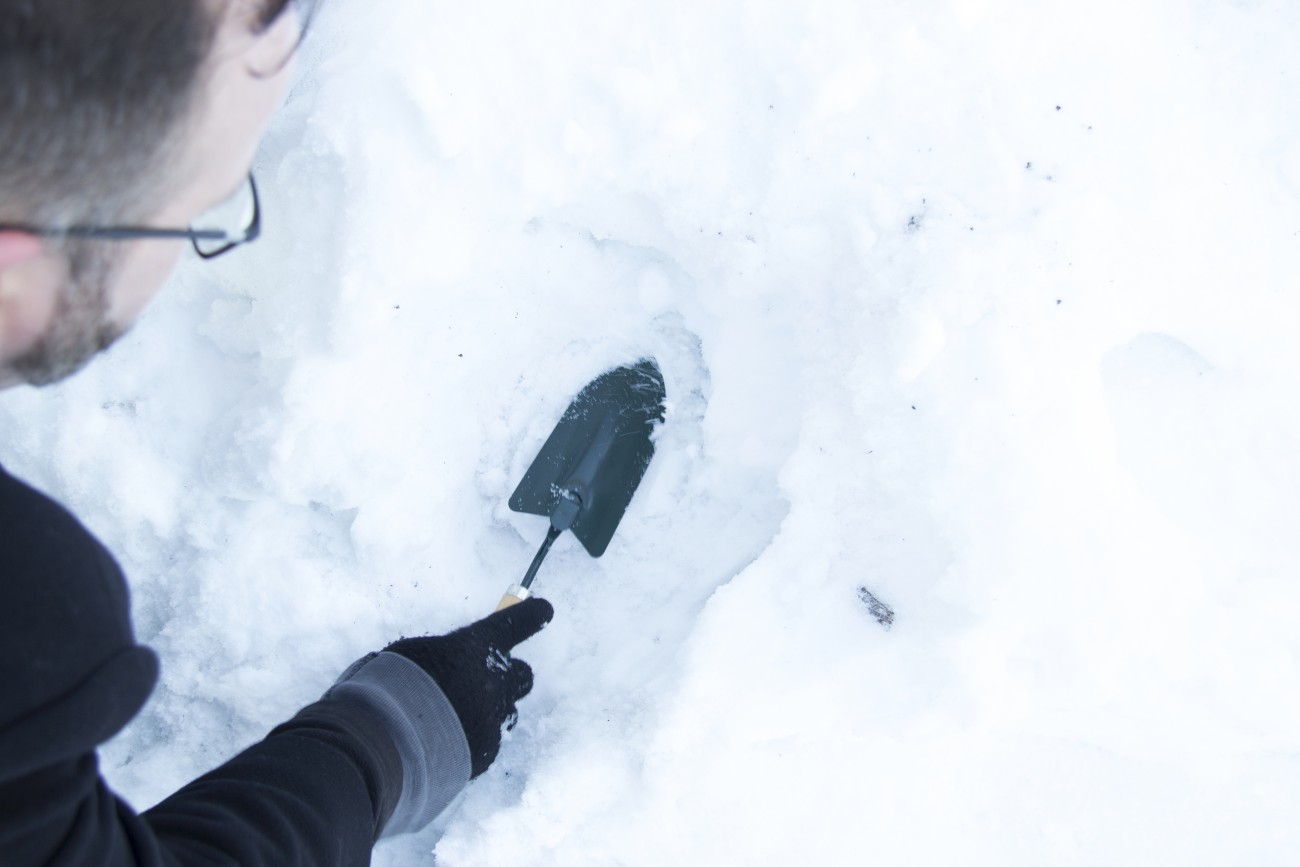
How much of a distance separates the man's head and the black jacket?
187 mm

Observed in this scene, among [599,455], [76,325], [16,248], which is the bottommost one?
[599,455]

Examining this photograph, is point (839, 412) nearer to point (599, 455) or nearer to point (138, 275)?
point (599, 455)

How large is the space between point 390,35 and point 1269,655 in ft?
6.72

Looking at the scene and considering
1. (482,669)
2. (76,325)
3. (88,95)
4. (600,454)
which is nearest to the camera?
(88,95)

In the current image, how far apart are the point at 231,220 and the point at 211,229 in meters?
0.05

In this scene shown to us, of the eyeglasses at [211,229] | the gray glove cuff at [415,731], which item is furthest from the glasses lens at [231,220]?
the gray glove cuff at [415,731]

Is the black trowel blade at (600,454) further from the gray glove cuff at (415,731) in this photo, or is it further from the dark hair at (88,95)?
the dark hair at (88,95)

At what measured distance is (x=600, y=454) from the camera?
1891 millimetres

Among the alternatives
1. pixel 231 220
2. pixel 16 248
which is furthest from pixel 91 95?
pixel 231 220

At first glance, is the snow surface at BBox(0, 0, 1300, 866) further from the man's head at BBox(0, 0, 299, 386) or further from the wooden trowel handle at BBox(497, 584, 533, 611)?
the man's head at BBox(0, 0, 299, 386)

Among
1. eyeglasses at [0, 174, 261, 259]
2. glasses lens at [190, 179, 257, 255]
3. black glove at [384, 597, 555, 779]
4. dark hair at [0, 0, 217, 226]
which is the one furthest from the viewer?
black glove at [384, 597, 555, 779]

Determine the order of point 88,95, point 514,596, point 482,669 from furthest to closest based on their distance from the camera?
1. point 514,596
2. point 482,669
3. point 88,95

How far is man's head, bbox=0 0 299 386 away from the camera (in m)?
0.53

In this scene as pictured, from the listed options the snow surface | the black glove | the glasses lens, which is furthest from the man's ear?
the black glove
